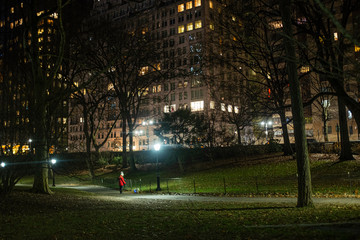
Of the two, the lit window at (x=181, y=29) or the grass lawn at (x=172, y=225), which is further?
the lit window at (x=181, y=29)

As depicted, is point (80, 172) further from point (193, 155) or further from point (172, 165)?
point (193, 155)

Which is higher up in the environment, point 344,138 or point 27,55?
point 27,55

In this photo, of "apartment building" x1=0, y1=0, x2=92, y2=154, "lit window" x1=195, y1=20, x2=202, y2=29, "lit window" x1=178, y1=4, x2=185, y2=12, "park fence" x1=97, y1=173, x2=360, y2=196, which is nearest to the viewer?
"apartment building" x1=0, y1=0, x2=92, y2=154

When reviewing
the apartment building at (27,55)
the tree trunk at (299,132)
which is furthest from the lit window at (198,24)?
the tree trunk at (299,132)

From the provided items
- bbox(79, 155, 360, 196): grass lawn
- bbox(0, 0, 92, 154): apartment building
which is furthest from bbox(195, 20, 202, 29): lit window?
bbox(0, 0, 92, 154): apartment building

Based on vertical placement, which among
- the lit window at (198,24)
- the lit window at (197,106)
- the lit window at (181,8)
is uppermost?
the lit window at (181,8)

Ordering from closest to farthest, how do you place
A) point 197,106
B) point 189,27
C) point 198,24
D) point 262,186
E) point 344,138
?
point 262,186 → point 344,138 → point 197,106 → point 198,24 → point 189,27

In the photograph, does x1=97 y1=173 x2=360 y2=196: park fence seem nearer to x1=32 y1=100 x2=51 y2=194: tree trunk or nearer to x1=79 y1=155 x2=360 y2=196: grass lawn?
x1=79 y1=155 x2=360 y2=196: grass lawn

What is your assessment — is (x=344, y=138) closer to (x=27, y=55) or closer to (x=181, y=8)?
(x=27, y=55)

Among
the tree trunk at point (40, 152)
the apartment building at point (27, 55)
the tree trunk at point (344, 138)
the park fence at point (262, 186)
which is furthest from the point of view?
the tree trunk at point (344, 138)

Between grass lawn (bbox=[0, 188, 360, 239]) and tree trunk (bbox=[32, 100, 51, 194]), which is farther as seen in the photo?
tree trunk (bbox=[32, 100, 51, 194])

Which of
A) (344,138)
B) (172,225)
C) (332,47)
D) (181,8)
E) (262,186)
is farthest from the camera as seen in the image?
(181,8)

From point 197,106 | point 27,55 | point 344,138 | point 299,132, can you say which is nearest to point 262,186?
point 344,138

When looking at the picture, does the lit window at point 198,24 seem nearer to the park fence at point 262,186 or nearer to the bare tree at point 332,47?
the park fence at point 262,186
